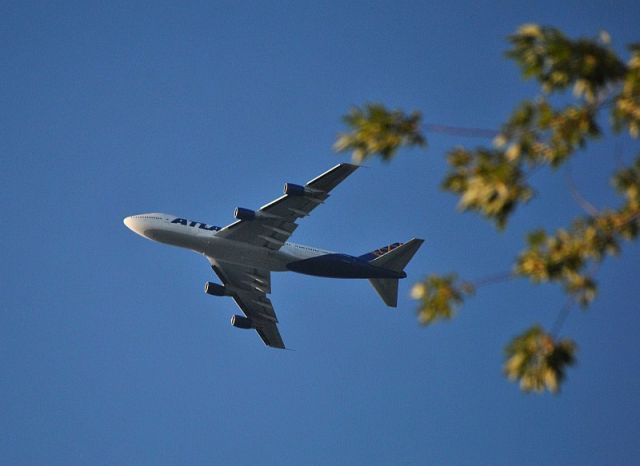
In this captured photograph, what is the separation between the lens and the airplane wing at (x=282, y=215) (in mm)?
50156

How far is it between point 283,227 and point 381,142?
40673 mm

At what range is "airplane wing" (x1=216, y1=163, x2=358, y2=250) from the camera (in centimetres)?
5016

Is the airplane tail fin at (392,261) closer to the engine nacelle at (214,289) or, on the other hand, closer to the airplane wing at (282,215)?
the airplane wing at (282,215)

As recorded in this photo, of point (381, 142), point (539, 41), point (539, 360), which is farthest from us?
point (381, 142)

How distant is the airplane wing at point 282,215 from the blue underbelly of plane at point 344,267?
259cm

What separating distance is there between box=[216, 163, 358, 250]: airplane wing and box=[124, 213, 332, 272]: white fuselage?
1.86 feet

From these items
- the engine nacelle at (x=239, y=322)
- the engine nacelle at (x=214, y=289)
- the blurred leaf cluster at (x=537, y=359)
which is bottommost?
the blurred leaf cluster at (x=537, y=359)

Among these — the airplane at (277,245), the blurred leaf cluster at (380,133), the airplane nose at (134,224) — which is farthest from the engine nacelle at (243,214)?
the blurred leaf cluster at (380,133)

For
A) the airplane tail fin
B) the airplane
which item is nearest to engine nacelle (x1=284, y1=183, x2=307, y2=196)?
the airplane

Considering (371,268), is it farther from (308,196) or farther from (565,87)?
(565,87)

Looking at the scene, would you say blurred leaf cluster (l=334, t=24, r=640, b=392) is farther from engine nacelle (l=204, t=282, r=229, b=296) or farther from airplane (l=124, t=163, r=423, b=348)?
engine nacelle (l=204, t=282, r=229, b=296)

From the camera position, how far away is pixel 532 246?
13.1 meters

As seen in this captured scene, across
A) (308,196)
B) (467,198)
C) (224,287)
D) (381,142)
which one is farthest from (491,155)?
(224,287)

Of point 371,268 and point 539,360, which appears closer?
point 539,360
